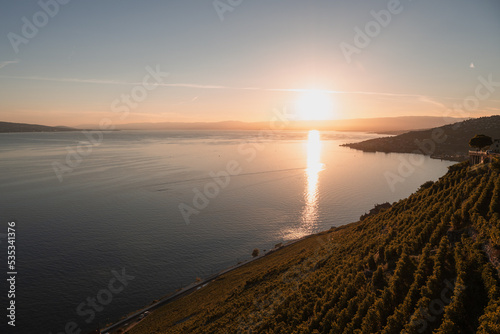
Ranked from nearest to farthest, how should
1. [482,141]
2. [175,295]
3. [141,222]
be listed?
[482,141] < [175,295] < [141,222]

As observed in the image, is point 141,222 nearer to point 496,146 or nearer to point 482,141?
point 482,141

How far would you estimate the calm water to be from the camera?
47.2 meters

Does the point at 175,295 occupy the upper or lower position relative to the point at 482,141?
lower

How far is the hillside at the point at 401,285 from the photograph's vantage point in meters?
16.1

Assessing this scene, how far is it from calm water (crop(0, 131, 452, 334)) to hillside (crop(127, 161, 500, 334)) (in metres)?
14.3

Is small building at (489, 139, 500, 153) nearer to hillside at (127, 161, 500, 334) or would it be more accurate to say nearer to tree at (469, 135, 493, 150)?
tree at (469, 135, 493, 150)

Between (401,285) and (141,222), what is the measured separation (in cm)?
6953

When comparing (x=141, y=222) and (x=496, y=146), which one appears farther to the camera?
(x=141, y=222)

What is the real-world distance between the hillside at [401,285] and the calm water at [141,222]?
1433 cm

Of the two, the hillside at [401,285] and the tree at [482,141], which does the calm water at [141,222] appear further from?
the tree at [482,141]

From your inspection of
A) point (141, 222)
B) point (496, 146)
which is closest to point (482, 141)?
point (496, 146)

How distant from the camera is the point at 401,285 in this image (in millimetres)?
19844

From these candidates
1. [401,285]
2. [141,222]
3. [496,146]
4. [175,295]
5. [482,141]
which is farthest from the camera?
[141,222]

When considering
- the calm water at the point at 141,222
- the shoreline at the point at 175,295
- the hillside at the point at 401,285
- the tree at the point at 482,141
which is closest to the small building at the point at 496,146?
the tree at the point at 482,141
